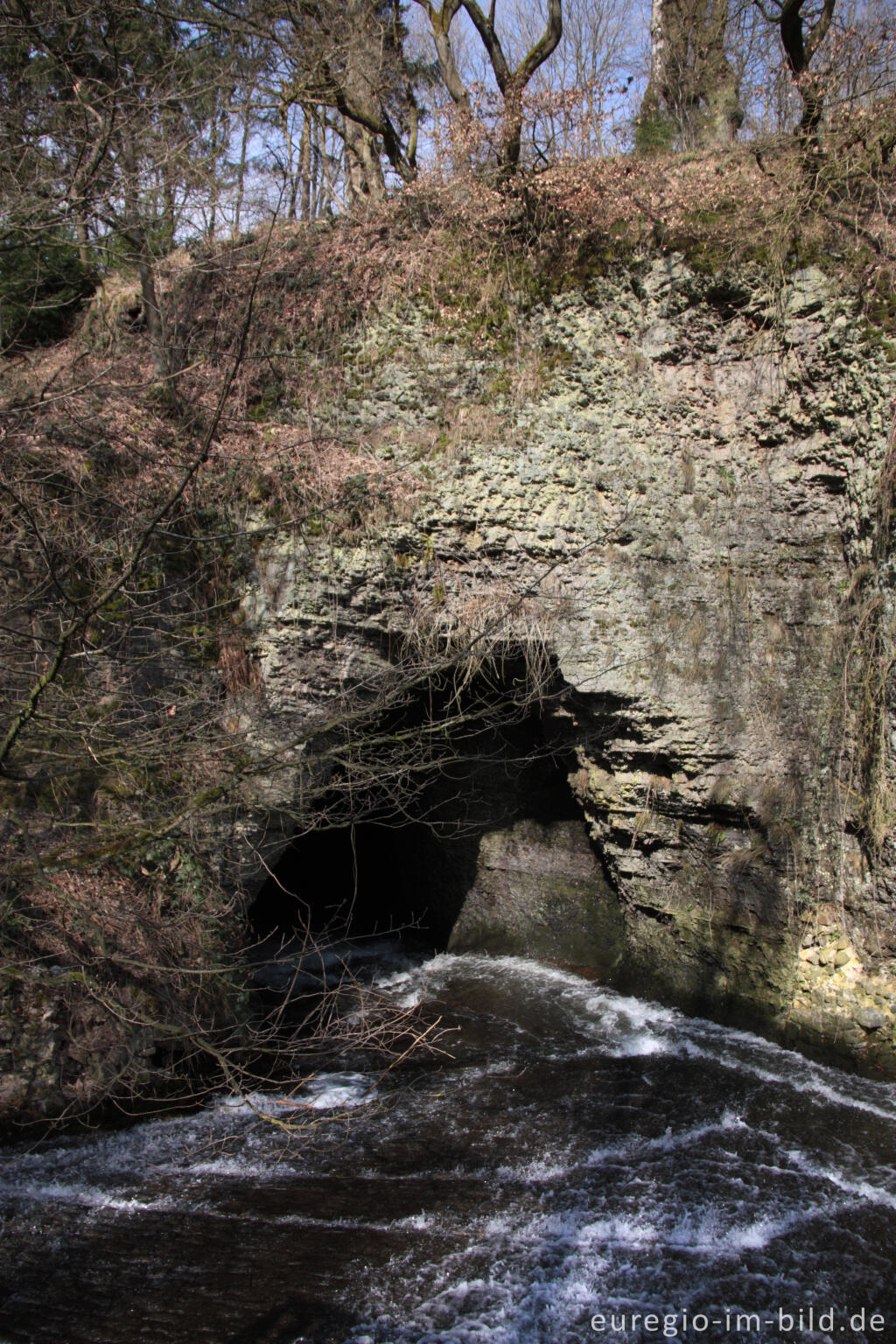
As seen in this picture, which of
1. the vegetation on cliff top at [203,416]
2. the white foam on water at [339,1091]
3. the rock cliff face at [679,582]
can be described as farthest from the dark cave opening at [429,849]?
the white foam on water at [339,1091]

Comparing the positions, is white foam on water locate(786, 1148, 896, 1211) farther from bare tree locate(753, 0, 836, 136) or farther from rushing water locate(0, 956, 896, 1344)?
bare tree locate(753, 0, 836, 136)

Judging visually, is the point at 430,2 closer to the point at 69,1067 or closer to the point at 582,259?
the point at 582,259

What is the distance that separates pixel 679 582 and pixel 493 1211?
4.22 metres

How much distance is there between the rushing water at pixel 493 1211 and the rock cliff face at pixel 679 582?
110 centimetres

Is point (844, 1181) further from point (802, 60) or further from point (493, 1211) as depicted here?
point (802, 60)

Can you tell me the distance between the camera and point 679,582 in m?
6.01

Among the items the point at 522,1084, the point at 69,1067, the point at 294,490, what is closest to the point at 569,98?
the point at 294,490

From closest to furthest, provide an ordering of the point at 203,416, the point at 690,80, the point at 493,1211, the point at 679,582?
the point at 493,1211 < the point at 679,582 < the point at 203,416 < the point at 690,80

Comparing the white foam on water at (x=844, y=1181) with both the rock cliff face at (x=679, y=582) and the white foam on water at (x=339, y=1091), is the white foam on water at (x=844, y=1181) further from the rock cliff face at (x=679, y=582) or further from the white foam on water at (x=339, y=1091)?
the white foam on water at (x=339, y=1091)

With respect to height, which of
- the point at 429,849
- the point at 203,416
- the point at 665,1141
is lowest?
the point at 665,1141

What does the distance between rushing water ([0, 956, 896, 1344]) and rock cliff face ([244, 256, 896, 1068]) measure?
3.62ft

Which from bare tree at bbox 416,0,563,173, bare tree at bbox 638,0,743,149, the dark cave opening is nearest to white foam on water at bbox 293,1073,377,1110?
the dark cave opening

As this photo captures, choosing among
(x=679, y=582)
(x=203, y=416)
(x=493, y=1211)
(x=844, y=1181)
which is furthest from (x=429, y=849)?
(x=844, y=1181)

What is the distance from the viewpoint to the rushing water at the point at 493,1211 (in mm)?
3316
